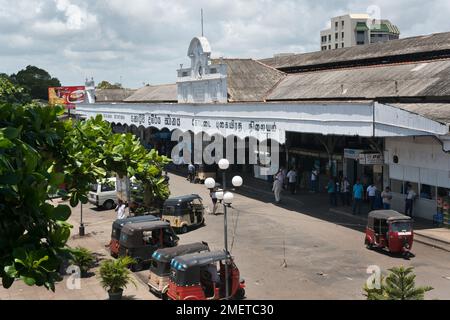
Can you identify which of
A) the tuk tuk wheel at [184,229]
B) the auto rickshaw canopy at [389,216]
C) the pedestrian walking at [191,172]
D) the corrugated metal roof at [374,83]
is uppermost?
the corrugated metal roof at [374,83]

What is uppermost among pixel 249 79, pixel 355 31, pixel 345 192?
pixel 355 31

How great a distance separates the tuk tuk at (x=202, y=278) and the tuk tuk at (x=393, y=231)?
19.1 feet

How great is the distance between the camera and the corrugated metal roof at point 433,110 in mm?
19203

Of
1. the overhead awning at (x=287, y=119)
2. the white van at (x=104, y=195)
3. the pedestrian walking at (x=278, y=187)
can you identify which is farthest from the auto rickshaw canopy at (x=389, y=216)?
the white van at (x=104, y=195)

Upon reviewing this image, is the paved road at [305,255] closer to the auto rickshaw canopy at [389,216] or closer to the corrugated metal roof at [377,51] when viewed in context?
the auto rickshaw canopy at [389,216]

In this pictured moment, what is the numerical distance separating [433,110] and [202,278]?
12.0 meters

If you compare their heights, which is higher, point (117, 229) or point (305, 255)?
point (117, 229)

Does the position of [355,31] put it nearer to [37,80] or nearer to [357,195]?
[37,80]

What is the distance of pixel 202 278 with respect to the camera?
13.3m

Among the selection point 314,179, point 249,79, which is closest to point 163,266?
point 314,179

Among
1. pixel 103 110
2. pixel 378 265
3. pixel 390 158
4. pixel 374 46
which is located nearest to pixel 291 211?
pixel 390 158

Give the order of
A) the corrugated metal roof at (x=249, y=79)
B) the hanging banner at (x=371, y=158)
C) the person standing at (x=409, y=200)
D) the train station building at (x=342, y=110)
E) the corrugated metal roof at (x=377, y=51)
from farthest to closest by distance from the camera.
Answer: the corrugated metal roof at (x=249, y=79) → the corrugated metal roof at (x=377, y=51) → the hanging banner at (x=371, y=158) → the person standing at (x=409, y=200) → the train station building at (x=342, y=110)

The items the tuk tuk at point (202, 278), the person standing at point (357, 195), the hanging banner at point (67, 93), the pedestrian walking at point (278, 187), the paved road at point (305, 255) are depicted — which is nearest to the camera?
the tuk tuk at point (202, 278)
